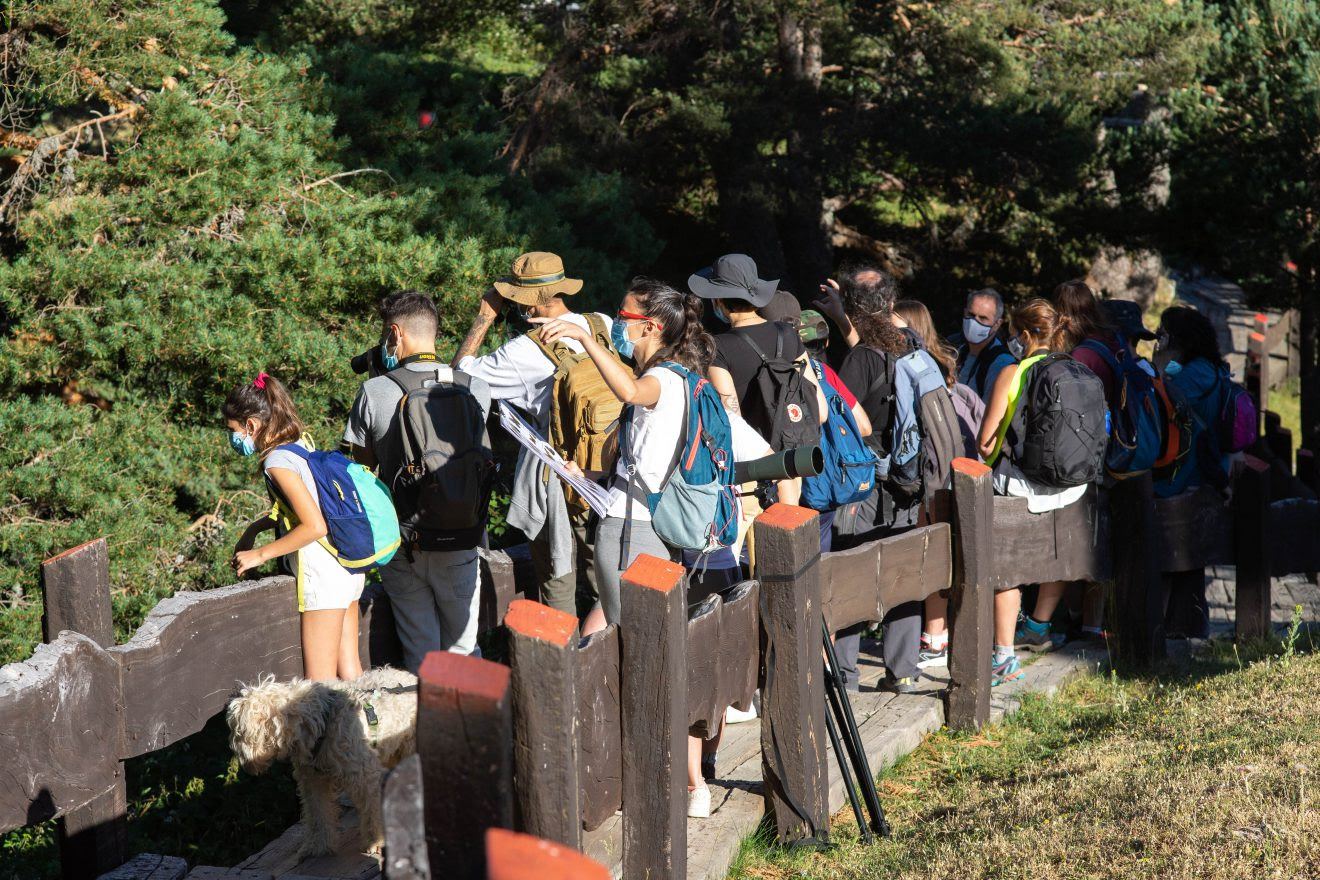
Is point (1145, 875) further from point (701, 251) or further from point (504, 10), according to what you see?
Result: point (701, 251)

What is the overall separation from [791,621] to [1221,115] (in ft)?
37.2

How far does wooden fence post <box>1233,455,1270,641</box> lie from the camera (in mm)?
6298

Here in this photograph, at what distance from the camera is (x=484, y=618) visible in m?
4.95

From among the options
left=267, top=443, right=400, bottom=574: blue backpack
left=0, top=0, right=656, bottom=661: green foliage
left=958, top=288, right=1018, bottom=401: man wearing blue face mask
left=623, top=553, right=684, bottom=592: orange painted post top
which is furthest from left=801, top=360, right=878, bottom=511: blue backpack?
left=0, top=0, right=656, bottom=661: green foliage

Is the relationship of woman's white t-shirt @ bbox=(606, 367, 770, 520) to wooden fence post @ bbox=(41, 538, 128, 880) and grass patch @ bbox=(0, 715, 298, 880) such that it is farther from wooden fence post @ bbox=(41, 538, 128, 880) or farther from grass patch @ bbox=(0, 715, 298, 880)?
grass patch @ bbox=(0, 715, 298, 880)

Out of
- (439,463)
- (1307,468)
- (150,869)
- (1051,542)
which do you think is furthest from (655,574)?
(1307,468)

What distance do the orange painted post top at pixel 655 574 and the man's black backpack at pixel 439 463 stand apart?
1.17 meters

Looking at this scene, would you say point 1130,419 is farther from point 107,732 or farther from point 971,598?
point 107,732

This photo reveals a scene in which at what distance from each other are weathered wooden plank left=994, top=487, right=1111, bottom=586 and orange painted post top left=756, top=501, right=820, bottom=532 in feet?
5.48

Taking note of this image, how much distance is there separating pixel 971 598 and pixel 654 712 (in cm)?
221

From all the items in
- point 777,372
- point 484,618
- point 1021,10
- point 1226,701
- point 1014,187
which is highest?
point 1021,10

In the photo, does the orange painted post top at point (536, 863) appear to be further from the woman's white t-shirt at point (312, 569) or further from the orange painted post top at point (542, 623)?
the woman's white t-shirt at point (312, 569)

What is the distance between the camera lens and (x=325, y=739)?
12.0ft

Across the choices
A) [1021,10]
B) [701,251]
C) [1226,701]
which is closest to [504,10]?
[701,251]
